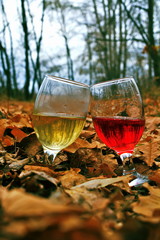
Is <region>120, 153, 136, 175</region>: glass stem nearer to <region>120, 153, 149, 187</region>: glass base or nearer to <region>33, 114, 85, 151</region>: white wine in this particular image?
<region>120, 153, 149, 187</region>: glass base

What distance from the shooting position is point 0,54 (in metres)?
12.7

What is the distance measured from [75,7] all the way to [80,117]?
1555 centimetres

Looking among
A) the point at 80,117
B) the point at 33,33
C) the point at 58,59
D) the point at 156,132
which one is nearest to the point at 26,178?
the point at 80,117

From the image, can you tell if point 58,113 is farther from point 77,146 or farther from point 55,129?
point 77,146

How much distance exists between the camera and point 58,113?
48.2 inches

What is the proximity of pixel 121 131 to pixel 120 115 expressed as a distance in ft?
0.30

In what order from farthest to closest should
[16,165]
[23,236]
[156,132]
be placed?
[156,132] < [16,165] < [23,236]

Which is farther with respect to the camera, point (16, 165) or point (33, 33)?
point (33, 33)

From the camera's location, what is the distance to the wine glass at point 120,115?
123cm

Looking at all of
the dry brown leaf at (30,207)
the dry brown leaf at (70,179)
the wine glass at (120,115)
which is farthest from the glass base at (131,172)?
the dry brown leaf at (30,207)

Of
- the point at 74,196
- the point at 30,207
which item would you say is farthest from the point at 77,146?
the point at 30,207

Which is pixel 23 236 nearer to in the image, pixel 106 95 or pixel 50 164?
pixel 50 164

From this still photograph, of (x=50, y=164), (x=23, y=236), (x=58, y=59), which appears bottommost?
(x=50, y=164)

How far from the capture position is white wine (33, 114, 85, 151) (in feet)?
3.96
